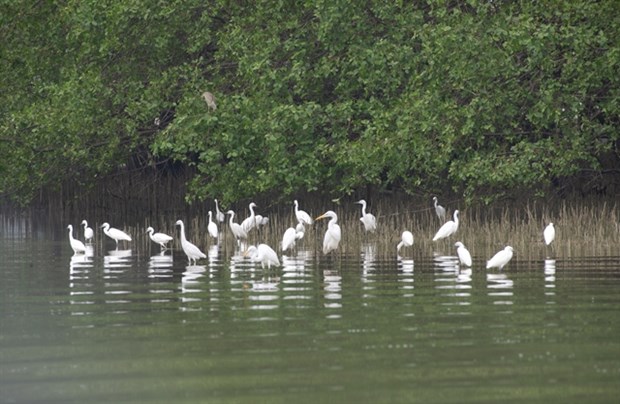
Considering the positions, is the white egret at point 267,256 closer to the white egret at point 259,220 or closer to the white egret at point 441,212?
the white egret at point 259,220

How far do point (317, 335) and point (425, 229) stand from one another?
15.4 m

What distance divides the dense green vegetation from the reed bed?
0.56 m

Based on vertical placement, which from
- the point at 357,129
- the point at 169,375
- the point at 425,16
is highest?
the point at 425,16

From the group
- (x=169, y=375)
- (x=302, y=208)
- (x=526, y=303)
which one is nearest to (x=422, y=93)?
(x=302, y=208)

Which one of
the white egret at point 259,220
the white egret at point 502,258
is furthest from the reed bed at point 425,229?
the white egret at point 502,258

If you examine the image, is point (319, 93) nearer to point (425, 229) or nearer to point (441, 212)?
point (441, 212)

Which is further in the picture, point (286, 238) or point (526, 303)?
point (286, 238)

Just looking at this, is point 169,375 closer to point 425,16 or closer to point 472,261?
point 472,261

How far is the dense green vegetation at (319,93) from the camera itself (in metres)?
25.5

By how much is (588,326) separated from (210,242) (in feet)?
53.0

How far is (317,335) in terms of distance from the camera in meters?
11.7

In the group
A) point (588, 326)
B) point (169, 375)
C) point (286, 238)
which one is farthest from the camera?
point (286, 238)

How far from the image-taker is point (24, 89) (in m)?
33.4

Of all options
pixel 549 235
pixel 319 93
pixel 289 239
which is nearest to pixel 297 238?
pixel 289 239
